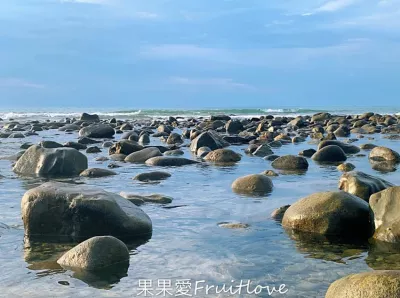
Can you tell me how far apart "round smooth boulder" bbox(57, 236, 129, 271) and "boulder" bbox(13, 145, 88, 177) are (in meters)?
5.59

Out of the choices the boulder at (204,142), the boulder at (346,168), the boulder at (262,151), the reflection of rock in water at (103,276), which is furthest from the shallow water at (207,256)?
the boulder at (204,142)

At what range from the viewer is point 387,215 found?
4.93 metres

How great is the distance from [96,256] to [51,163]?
5928 millimetres

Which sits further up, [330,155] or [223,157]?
[330,155]

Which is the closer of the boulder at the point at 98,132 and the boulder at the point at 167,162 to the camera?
the boulder at the point at 167,162

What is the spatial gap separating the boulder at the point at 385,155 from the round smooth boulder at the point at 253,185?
4648 mm

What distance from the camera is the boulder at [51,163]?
9.70m

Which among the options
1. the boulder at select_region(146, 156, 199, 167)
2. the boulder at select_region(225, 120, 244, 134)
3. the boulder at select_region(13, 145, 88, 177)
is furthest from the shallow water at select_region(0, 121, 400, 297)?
the boulder at select_region(225, 120, 244, 134)

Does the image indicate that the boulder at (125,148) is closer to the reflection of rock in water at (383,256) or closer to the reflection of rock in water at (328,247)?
the reflection of rock in water at (328,247)

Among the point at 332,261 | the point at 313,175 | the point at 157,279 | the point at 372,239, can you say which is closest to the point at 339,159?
the point at 313,175

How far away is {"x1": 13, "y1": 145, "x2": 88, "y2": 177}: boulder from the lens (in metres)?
9.70

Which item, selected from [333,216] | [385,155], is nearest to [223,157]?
[385,155]

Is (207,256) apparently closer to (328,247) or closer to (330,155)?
(328,247)

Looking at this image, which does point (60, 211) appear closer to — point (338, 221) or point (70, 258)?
point (70, 258)
